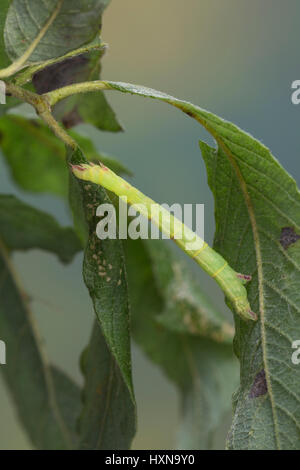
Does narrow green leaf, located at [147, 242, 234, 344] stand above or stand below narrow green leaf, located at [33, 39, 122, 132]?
below

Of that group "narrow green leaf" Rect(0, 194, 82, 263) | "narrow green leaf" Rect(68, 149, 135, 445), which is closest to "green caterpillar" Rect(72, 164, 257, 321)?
"narrow green leaf" Rect(68, 149, 135, 445)

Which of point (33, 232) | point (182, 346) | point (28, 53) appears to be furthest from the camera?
point (182, 346)

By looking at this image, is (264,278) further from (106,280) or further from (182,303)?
(182,303)

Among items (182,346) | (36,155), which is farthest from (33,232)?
(182,346)

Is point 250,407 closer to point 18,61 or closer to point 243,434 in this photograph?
point 243,434

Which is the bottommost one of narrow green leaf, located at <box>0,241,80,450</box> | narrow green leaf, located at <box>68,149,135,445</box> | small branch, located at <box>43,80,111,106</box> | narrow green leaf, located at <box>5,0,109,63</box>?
narrow green leaf, located at <box>0,241,80,450</box>

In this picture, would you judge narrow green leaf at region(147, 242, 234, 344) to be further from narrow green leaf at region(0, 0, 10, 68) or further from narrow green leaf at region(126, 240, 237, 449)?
narrow green leaf at region(0, 0, 10, 68)

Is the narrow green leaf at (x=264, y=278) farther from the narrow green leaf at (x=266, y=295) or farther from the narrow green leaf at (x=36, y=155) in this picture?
the narrow green leaf at (x=36, y=155)
